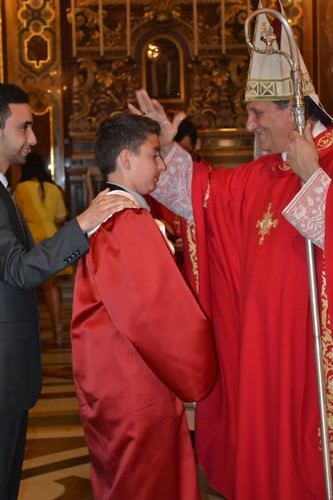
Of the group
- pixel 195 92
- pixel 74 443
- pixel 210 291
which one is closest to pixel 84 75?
pixel 195 92

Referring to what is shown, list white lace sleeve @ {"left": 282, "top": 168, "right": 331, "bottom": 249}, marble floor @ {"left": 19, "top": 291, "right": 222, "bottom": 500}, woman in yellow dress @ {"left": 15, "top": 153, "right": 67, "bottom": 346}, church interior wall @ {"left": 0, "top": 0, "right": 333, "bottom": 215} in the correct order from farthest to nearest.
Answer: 1. church interior wall @ {"left": 0, "top": 0, "right": 333, "bottom": 215}
2. woman in yellow dress @ {"left": 15, "top": 153, "right": 67, "bottom": 346}
3. marble floor @ {"left": 19, "top": 291, "right": 222, "bottom": 500}
4. white lace sleeve @ {"left": 282, "top": 168, "right": 331, "bottom": 249}

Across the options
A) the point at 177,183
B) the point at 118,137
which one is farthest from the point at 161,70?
the point at 118,137

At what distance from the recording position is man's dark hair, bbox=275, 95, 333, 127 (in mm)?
2738

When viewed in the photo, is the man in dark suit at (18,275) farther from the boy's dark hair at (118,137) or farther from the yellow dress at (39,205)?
the yellow dress at (39,205)

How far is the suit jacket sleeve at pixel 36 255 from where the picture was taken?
225 centimetres

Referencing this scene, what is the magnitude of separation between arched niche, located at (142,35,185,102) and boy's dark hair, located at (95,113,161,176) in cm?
848

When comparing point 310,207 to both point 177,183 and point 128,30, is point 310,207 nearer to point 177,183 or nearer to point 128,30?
point 177,183

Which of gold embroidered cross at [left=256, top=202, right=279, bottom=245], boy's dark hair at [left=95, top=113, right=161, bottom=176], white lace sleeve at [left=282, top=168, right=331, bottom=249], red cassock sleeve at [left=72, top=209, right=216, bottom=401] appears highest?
boy's dark hair at [left=95, top=113, right=161, bottom=176]

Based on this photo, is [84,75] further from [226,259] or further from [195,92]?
[226,259]

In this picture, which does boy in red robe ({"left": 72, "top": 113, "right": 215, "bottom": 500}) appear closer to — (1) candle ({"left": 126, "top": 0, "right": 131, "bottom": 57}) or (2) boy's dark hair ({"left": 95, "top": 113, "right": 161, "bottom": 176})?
(2) boy's dark hair ({"left": 95, "top": 113, "right": 161, "bottom": 176})

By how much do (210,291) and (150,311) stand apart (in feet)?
2.52

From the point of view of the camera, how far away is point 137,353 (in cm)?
237

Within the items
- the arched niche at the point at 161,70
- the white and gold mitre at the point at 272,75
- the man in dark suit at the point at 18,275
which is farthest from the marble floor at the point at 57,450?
the arched niche at the point at 161,70

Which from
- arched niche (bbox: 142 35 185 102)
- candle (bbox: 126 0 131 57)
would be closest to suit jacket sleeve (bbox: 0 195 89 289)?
candle (bbox: 126 0 131 57)
